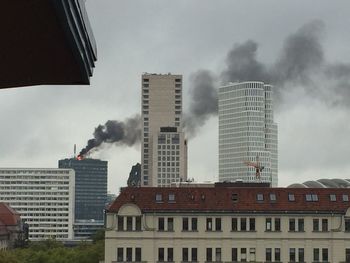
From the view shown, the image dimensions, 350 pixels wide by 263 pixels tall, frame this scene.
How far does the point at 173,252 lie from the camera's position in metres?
89.1

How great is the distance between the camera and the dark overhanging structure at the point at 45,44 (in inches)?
564

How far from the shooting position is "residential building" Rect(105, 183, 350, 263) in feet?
291

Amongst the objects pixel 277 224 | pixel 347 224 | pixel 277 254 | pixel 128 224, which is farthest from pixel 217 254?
pixel 347 224

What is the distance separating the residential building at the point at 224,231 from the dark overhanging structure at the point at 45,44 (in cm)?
6883

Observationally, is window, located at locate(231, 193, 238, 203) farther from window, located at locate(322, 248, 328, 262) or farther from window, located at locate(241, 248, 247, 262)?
window, located at locate(322, 248, 328, 262)

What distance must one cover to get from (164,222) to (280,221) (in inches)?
442

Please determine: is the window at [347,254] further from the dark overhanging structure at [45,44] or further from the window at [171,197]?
the dark overhanging structure at [45,44]

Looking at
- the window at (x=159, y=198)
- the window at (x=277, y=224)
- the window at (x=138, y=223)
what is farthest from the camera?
the window at (x=159, y=198)

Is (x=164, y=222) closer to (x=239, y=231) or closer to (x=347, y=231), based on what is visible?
(x=239, y=231)

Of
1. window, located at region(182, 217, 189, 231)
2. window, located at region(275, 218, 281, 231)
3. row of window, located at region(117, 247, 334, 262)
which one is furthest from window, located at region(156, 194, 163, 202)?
window, located at region(275, 218, 281, 231)

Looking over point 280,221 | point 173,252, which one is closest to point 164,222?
point 173,252

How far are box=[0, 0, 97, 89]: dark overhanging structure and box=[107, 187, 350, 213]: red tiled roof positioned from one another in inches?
2749

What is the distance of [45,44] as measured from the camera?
1641 cm

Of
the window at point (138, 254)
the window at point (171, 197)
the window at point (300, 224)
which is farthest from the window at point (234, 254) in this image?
the window at point (138, 254)
